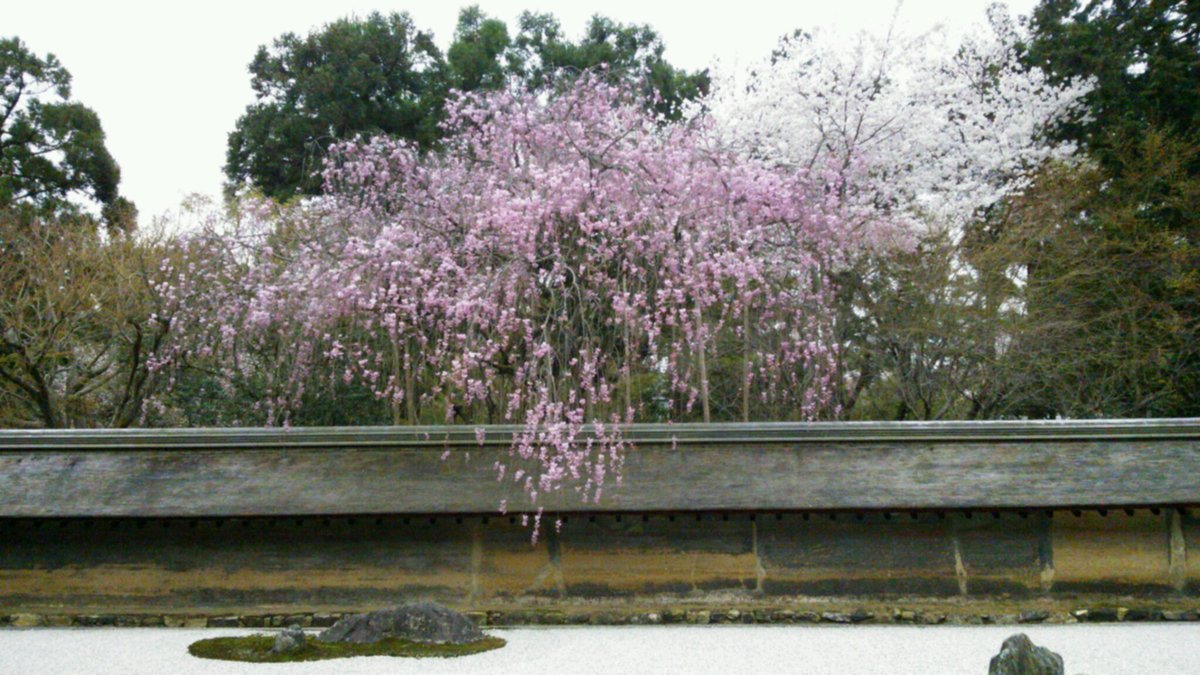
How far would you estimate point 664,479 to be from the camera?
24.0 feet

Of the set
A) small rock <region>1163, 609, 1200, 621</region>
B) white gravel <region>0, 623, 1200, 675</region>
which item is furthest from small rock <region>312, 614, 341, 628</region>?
small rock <region>1163, 609, 1200, 621</region>

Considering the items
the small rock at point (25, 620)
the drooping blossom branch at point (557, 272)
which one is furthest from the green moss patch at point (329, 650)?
the small rock at point (25, 620)

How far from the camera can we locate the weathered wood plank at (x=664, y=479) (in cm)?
713

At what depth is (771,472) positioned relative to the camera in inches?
289

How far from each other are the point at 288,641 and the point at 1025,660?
3509mm

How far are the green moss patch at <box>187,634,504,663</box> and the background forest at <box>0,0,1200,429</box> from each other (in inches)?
57.2

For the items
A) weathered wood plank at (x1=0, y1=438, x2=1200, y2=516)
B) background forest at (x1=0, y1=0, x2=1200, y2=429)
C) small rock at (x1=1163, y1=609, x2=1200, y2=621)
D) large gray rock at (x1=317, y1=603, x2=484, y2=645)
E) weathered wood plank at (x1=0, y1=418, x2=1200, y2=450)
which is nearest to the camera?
large gray rock at (x1=317, y1=603, x2=484, y2=645)

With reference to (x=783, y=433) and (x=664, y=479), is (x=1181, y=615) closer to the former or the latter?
(x=783, y=433)

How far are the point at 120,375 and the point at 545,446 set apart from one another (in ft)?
26.9

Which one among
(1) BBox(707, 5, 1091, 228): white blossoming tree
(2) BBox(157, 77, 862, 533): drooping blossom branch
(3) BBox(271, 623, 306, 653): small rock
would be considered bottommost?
(3) BBox(271, 623, 306, 653): small rock

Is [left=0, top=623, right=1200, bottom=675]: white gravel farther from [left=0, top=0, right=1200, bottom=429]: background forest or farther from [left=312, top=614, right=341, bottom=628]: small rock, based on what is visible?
[left=0, top=0, right=1200, bottom=429]: background forest

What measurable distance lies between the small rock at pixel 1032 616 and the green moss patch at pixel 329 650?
3075 mm

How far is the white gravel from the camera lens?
568 centimetres

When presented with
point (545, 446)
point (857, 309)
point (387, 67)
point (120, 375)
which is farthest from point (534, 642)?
point (387, 67)
